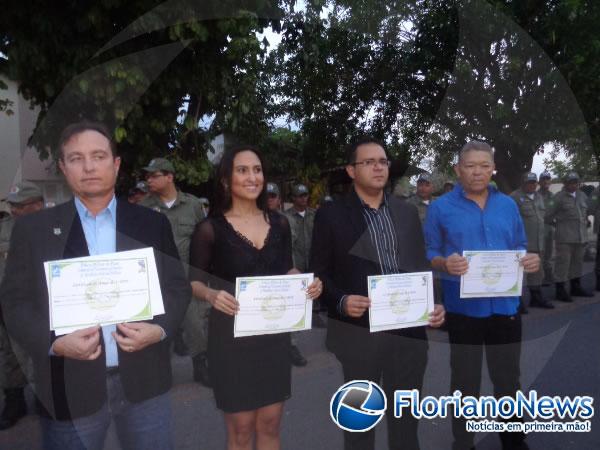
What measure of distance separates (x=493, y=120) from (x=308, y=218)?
489 cm

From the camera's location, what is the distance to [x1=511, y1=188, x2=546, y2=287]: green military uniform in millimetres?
7148

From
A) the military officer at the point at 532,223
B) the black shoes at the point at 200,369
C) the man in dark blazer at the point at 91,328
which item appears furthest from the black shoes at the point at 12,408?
the military officer at the point at 532,223

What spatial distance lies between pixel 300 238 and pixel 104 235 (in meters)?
4.56

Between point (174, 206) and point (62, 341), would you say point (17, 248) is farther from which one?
point (174, 206)

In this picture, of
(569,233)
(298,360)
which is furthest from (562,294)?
(298,360)

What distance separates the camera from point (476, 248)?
2.81m

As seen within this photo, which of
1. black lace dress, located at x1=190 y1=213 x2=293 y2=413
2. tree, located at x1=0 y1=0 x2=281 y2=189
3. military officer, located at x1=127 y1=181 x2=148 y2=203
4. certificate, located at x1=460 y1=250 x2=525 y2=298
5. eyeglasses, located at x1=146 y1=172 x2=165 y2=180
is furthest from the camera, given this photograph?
military officer, located at x1=127 y1=181 x2=148 y2=203

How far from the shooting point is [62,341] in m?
1.73

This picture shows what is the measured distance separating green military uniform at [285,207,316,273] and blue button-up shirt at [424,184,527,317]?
3.32 m

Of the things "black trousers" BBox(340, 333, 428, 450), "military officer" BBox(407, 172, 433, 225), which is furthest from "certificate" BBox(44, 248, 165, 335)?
"military officer" BBox(407, 172, 433, 225)

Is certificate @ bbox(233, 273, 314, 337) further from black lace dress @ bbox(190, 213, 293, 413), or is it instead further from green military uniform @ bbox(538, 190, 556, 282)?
green military uniform @ bbox(538, 190, 556, 282)

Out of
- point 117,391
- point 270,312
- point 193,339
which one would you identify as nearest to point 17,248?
point 117,391

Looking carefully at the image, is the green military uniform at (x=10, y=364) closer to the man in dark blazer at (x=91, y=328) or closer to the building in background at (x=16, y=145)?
the man in dark blazer at (x=91, y=328)

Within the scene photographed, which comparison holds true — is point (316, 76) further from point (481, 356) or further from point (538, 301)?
point (481, 356)
